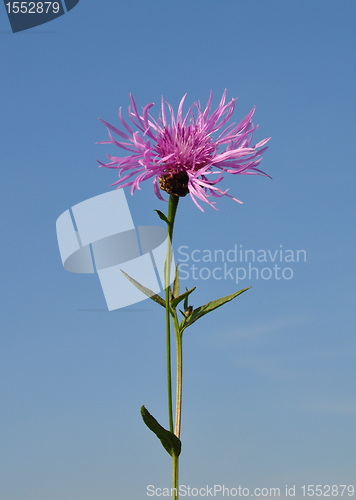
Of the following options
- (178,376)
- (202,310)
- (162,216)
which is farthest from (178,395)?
(162,216)

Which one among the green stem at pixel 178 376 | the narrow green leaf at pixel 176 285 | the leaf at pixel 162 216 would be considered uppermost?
the leaf at pixel 162 216

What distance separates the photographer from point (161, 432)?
227 cm

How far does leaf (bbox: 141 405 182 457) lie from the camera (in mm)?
2262

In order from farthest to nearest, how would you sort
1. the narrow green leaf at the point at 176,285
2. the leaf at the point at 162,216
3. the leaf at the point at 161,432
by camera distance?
the narrow green leaf at the point at 176,285
the leaf at the point at 162,216
the leaf at the point at 161,432

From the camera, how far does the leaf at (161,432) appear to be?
226 cm

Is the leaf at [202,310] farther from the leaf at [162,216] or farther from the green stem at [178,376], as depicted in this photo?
the leaf at [162,216]

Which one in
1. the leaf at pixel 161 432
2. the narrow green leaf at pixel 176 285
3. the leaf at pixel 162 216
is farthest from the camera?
the narrow green leaf at pixel 176 285

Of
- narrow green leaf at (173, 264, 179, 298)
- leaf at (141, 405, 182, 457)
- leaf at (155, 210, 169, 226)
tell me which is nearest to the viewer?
leaf at (141, 405, 182, 457)

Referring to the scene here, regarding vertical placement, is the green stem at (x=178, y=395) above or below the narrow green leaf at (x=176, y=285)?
below

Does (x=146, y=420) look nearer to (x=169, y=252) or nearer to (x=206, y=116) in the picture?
(x=169, y=252)

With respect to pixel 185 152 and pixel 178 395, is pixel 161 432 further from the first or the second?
pixel 185 152

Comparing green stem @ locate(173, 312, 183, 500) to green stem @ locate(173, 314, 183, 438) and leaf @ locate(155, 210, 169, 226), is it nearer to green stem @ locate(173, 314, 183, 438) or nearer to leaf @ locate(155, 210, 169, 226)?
green stem @ locate(173, 314, 183, 438)

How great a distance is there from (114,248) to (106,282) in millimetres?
318

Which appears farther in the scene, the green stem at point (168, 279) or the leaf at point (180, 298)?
the leaf at point (180, 298)
